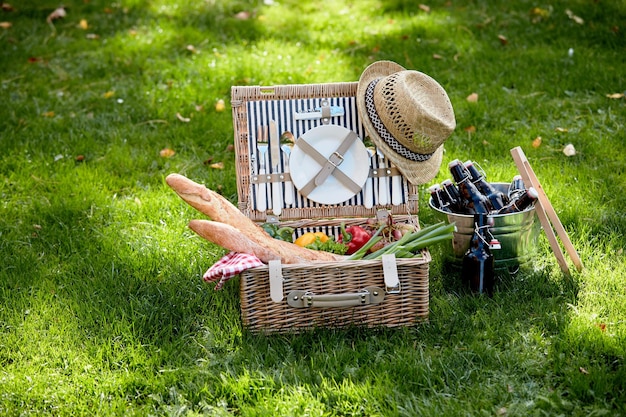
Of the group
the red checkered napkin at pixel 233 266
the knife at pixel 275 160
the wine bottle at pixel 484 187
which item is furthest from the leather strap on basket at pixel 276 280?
→ the wine bottle at pixel 484 187

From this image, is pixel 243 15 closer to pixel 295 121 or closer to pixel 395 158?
pixel 295 121

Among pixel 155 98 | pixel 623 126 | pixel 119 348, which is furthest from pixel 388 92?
pixel 155 98

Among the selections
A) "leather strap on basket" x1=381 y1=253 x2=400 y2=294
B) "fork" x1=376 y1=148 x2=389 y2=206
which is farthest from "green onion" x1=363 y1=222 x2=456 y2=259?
"fork" x1=376 y1=148 x2=389 y2=206

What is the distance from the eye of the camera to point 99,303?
138 inches

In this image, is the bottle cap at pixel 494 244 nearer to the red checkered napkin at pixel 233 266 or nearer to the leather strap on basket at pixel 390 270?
the leather strap on basket at pixel 390 270

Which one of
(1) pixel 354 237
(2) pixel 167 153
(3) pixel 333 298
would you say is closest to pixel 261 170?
(1) pixel 354 237

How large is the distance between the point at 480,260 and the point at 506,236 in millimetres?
180

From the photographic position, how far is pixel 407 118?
3.46 metres

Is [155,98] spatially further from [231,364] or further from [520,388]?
[520,388]

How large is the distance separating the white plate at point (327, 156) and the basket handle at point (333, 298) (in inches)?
28.3

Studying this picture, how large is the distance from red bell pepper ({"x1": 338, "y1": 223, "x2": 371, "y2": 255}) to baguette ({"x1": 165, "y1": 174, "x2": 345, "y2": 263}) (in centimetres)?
18

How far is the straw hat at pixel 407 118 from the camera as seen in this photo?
347 cm

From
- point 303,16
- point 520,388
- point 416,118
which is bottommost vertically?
point 303,16

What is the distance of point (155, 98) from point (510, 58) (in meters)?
2.87
